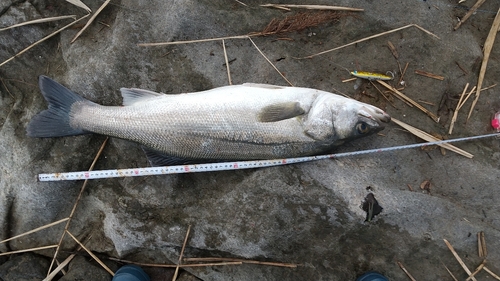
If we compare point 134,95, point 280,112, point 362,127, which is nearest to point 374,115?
point 362,127

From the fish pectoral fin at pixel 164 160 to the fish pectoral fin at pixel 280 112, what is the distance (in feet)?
2.42

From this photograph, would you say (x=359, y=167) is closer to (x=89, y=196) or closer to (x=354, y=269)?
(x=354, y=269)

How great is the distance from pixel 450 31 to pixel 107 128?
3.93 metres

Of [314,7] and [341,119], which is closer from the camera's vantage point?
[341,119]

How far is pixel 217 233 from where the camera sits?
3939 mm

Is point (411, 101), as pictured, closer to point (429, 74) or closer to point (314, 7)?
point (429, 74)

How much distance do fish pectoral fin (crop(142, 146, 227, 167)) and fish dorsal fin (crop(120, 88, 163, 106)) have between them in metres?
0.54

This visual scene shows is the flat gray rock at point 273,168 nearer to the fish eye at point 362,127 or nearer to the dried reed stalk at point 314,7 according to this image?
the dried reed stalk at point 314,7

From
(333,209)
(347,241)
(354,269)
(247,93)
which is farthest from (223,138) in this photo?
(354,269)

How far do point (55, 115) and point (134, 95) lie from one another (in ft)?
2.84

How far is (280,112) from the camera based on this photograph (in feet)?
11.5

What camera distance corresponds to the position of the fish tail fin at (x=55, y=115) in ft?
12.3

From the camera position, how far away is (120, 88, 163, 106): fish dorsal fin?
3.81 metres

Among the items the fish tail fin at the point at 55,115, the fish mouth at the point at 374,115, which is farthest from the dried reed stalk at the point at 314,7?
the fish tail fin at the point at 55,115
